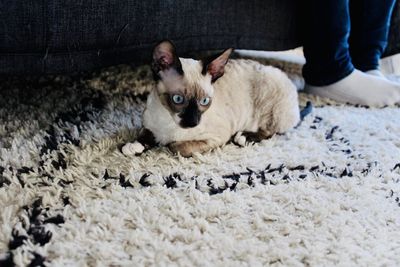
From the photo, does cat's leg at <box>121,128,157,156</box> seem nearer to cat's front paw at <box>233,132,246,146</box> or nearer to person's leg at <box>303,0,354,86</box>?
cat's front paw at <box>233,132,246,146</box>

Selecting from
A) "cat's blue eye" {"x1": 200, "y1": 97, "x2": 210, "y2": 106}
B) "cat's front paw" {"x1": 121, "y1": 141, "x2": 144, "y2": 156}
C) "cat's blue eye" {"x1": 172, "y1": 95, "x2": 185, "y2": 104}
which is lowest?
"cat's front paw" {"x1": 121, "y1": 141, "x2": 144, "y2": 156}

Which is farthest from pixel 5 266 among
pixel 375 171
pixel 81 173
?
pixel 375 171

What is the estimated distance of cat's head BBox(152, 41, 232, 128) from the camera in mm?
1107

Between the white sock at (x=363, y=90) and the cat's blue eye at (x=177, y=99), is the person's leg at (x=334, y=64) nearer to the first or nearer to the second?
the white sock at (x=363, y=90)

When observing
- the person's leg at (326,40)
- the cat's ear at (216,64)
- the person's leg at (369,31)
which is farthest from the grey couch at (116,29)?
the person's leg at (369,31)

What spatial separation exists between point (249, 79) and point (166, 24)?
0.28 meters

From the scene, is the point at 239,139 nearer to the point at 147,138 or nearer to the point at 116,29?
the point at 147,138

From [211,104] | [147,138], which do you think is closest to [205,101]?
[211,104]

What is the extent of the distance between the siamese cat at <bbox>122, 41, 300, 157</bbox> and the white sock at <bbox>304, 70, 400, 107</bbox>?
0.29 metres

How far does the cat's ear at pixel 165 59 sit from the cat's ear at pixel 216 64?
0.07m

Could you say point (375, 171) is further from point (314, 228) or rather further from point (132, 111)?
point (132, 111)

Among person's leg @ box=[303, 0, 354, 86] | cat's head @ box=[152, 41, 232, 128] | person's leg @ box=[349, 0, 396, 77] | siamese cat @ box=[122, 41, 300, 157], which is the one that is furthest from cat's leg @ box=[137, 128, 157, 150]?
person's leg @ box=[349, 0, 396, 77]

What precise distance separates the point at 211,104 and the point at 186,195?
0.95ft

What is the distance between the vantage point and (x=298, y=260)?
84 centimetres
